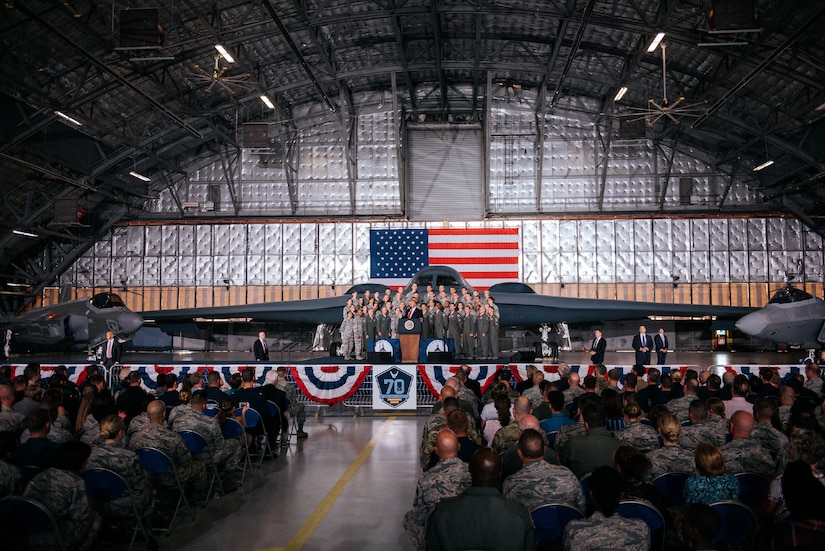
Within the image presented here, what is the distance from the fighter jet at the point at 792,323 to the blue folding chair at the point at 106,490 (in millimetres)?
18630

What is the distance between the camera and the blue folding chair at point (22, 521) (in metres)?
3.76

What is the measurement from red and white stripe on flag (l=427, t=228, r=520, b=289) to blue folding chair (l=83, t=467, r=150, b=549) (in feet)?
88.0

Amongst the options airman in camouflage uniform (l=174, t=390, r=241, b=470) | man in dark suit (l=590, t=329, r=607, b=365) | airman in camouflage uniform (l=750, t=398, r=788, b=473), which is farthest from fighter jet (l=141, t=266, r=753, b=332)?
airman in camouflage uniform (l=750, t=398, r=788, b=473)

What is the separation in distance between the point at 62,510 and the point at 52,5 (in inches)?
770

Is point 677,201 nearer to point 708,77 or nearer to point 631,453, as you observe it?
point 708,77

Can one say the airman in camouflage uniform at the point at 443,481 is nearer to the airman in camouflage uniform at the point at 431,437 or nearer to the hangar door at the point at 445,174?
the airman in camouflage uniform at the point at 431,437

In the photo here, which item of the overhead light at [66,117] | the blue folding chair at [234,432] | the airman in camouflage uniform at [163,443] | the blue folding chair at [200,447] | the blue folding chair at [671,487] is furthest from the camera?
the overhead light at [66,117]

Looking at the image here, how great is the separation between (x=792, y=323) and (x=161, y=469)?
19188 millimetres

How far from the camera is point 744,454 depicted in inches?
196

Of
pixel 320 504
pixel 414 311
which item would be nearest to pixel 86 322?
pixel 414 311

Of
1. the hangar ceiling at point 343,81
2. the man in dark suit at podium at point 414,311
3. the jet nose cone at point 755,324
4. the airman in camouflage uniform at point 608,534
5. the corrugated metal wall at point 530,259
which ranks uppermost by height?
the hangar ceiling at point 343,81

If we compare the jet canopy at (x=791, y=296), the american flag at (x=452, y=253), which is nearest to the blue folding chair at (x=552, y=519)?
the jet canopy at (x=791, y=296)

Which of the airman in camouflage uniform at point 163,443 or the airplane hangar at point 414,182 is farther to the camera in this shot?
the airplane hangar at point 414,182

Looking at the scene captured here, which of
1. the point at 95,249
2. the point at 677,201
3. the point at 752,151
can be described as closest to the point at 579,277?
the point at 677,201
